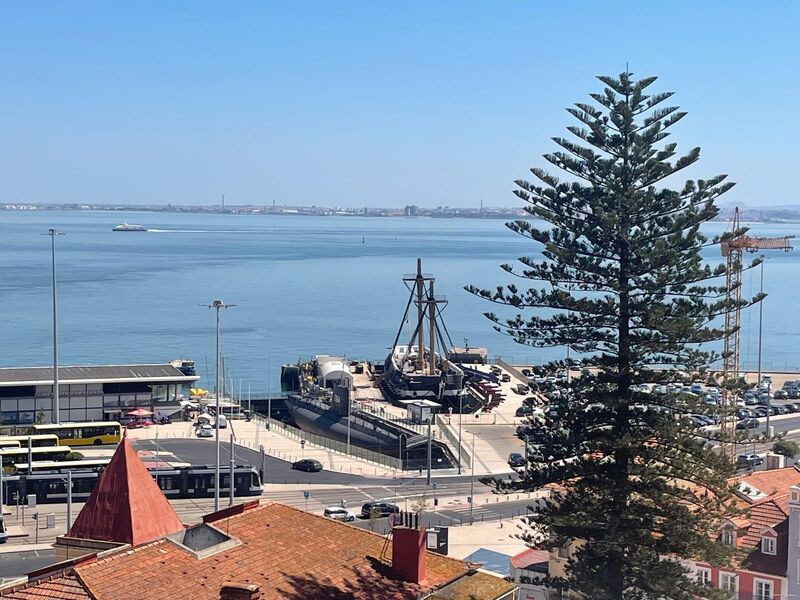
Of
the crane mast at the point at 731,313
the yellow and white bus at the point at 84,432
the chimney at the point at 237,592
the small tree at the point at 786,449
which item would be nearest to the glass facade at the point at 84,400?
the yellow and white bus at the point at 84,432

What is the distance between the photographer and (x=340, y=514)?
1431 inches

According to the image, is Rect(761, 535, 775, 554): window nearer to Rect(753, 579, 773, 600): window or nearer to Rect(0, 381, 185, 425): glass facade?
Rect(753, 579, 773, 600): window

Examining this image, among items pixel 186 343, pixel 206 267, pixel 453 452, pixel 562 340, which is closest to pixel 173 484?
pixel 453 452

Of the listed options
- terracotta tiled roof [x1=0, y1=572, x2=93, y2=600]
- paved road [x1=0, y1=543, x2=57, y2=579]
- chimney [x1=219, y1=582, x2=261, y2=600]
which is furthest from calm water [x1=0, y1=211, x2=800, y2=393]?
chimney [x1=219, y1=582, x2=261, y2=600]

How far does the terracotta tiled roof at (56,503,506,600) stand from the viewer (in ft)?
43.1

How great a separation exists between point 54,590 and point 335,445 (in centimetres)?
4129

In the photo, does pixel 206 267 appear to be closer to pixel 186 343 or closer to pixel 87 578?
pixel 186 343

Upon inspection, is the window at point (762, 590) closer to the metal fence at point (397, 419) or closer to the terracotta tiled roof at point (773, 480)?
the terracotta tiled roof at point (773, 480)

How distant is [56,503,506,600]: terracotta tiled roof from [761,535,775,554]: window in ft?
32.0

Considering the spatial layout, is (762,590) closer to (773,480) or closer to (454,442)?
(773,480)

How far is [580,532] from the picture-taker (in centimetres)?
1838

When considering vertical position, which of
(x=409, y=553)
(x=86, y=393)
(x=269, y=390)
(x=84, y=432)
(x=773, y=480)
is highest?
(x=409, y=553)

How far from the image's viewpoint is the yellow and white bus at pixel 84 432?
48.2 meters

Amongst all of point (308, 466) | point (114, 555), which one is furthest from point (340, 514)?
point (114, 555)
